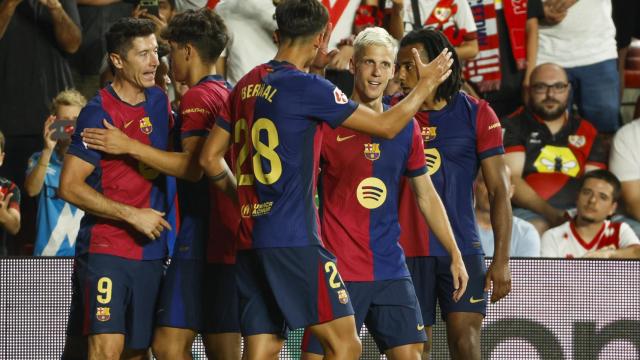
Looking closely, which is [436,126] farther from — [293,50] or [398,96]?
[293,50]

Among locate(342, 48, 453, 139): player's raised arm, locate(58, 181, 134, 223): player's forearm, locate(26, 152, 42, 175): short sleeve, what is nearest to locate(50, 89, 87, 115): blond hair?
locate(26, 152, 42, 175): short sleeve

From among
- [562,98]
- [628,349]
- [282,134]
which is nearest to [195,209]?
[282,134]

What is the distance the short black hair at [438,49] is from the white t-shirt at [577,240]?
98.8 inches

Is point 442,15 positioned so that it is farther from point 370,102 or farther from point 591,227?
point 370,102

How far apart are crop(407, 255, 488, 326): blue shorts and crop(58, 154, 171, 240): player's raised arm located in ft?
4.94

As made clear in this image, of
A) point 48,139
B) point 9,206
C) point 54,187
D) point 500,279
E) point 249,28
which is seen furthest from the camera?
point 249,28

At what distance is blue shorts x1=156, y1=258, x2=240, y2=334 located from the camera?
6391 mm

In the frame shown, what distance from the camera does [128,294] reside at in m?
6.36

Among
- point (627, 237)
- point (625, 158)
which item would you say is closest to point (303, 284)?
point (627, 237)

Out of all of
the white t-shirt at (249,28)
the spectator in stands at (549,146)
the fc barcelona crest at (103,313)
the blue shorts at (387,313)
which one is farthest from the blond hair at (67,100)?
the blue shorts at (387,313)

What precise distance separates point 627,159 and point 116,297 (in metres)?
5.27

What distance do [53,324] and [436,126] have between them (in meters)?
2.84

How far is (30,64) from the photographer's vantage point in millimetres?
9812

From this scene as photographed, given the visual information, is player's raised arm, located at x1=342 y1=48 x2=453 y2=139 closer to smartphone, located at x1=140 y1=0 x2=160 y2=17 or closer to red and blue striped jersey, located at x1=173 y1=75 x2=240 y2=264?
red and blue striped jersey, located at x1=173 y1=75 x2=240 y2=264
